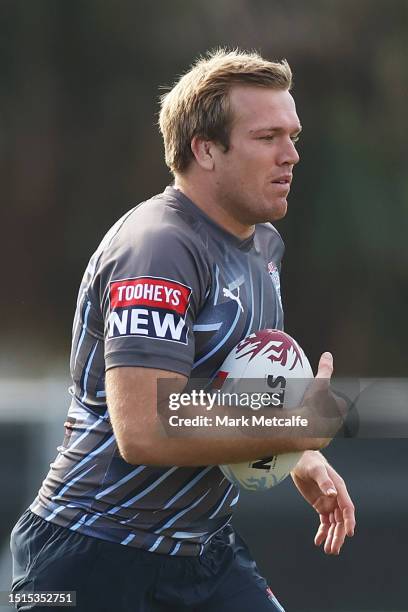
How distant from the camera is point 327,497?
2.36 m

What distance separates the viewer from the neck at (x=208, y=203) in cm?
221

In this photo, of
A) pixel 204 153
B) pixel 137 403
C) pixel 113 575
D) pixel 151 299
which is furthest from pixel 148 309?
pixel 113 575

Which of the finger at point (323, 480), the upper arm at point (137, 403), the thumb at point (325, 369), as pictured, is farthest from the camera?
the finger at point (323, 480)

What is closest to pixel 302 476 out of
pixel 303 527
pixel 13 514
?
pixel 303 527

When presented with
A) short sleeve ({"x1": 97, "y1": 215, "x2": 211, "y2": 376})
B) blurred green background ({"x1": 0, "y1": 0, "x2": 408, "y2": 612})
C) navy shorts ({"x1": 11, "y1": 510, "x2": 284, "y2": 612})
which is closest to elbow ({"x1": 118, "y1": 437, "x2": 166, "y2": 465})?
short sleeve ({"x1": 97, "y1": 215, "x2": 211, "y2": 376})

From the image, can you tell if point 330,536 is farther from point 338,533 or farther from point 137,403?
point 137,403

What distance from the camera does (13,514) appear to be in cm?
377

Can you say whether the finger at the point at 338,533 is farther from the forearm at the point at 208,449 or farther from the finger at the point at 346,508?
the forearm at the point at 208,449

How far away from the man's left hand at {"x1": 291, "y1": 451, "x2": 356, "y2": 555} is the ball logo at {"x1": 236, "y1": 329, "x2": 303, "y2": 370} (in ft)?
0.83

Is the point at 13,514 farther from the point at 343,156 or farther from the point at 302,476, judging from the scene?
the point at 343,156

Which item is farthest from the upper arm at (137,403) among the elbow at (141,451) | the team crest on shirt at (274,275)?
the team crest on shirt at (274,275)

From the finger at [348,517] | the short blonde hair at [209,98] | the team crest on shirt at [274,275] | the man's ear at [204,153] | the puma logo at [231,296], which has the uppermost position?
the short blonde hair at [209,98]

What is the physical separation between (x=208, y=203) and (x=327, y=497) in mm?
614

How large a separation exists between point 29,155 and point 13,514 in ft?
5.62
